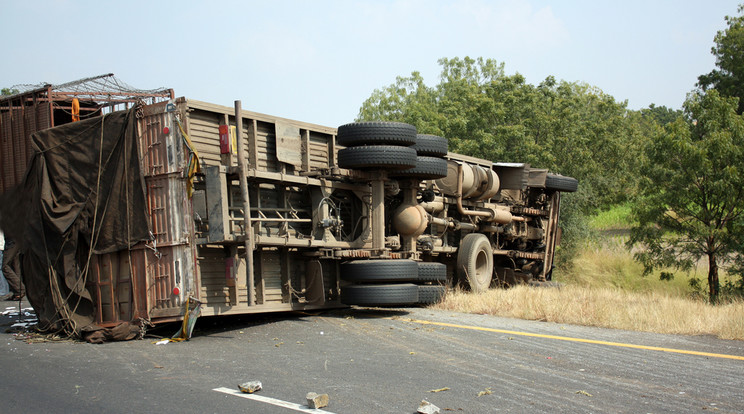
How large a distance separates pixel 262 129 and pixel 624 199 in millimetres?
23965

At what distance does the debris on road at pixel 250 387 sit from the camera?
689cm

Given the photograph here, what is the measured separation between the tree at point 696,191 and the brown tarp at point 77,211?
13.4 meters

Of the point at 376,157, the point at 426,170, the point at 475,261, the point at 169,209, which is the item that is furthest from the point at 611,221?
the point at 169,209

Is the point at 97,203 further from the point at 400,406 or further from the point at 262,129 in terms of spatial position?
the point at 400,406

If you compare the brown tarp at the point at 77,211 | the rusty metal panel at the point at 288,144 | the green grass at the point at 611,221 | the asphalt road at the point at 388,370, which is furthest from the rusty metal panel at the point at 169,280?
the green grass at the point at 611,221

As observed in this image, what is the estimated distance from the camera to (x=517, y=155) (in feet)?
96.1

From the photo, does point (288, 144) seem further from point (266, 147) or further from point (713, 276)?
point (713, 276)

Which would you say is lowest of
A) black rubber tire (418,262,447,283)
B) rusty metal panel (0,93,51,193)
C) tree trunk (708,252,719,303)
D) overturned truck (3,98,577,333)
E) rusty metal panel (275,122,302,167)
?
tree trunk (708,252,719,303)

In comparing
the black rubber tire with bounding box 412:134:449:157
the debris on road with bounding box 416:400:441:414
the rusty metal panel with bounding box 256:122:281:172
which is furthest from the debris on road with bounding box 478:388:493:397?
the black rubber tire with bounding box 412:134:449:157

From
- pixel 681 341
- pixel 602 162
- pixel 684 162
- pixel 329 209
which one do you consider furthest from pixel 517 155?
pixel 681 341

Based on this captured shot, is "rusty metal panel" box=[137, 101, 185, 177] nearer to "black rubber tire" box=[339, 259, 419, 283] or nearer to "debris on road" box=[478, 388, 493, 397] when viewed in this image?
"black rubber tire" box=[339, 259, 419, 283]

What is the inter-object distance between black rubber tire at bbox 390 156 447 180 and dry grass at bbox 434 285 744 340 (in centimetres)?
239

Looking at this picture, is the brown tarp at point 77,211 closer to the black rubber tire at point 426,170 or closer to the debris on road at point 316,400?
the black rubber tire at point 426,170

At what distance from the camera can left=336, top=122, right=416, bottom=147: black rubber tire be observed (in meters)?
12.9
